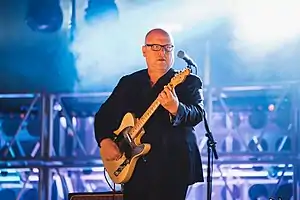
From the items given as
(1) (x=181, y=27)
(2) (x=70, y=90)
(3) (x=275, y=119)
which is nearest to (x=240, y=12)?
(1) (x=181, y=27)

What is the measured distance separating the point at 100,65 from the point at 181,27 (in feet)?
1.89

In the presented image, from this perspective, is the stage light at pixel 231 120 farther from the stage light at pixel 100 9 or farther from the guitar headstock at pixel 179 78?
the guitar headstock at pixel 179 78

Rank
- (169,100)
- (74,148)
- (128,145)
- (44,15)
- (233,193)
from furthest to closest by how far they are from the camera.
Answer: (44,15) → (74,148) → (233,193) → (128,145) → (169,100)

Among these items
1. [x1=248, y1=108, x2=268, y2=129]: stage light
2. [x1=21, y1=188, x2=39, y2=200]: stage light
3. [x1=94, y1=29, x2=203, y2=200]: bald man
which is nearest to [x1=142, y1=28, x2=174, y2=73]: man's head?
[x1=94, y1=29, x2=203, y2=200]: bald man

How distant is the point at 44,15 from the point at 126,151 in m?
1.77

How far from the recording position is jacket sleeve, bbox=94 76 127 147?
2.77 meters

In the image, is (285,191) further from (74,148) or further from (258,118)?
(74,148)

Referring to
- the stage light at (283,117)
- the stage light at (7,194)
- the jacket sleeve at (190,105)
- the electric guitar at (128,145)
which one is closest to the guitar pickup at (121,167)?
the electric guitar at (128,145)

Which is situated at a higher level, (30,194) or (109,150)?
(109,150)

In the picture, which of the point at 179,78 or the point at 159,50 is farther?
the point at 159,50

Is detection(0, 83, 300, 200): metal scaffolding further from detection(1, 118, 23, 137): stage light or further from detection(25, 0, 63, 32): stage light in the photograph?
detection(25, 0, 63, 32): stage light

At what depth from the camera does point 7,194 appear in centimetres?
406

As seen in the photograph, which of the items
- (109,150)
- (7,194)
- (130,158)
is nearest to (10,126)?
(7,194)

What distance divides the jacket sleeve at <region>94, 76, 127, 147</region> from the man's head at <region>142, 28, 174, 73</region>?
211mm
